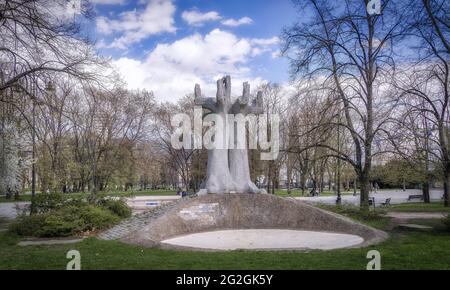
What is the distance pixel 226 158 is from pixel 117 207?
19.5ft

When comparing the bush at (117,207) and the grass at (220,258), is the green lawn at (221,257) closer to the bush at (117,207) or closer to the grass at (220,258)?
the grass at (220,258)

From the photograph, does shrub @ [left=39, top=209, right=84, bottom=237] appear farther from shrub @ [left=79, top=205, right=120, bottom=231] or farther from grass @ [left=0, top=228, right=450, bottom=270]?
grass @ [left=0, top=228, right=450, bottom=270]

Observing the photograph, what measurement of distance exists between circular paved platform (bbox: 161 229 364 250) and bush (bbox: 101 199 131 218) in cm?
488

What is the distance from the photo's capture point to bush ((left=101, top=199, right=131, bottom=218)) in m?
20.0

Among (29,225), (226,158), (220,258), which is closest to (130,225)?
(29,225)

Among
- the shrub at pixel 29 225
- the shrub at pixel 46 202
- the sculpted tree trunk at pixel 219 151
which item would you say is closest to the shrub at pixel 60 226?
the shrub at pixel 29 225

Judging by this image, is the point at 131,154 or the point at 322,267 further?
the point at 131,154

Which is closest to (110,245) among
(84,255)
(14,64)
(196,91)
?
(84,255)

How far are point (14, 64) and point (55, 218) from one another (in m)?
6.32

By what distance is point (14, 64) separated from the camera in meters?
12.9

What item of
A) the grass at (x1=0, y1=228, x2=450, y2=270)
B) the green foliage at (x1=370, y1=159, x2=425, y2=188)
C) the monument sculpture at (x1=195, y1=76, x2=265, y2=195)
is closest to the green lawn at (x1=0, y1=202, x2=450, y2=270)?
the grass at (x1=0, y1=228, x2=450, y2=270)

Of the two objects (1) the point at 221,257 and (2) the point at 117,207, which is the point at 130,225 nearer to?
(2) the point at 117,207

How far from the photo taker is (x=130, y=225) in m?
16.2
